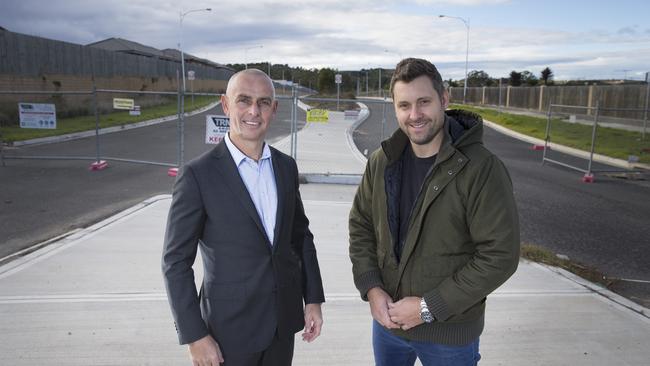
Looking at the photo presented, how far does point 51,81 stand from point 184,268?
93.4 feet

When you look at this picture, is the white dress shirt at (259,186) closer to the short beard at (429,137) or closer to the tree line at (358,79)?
the short beard at (429,137)

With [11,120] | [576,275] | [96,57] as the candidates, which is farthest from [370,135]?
[96,57]

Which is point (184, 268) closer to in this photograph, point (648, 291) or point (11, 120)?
point (648, 291)

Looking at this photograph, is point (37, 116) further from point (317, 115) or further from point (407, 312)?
point (407, 312)

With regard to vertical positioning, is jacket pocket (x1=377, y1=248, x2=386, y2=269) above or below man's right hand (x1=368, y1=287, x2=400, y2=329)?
above

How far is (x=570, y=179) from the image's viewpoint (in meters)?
12.4

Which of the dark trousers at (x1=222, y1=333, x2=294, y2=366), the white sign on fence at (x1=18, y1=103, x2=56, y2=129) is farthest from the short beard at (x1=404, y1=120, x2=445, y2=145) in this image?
the white sign on fence at (x1=18, y1=103, x2=56, y2=129)

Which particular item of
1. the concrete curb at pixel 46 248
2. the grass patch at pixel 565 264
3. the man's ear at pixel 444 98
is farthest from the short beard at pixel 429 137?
the concrete curb at pixel 46 248

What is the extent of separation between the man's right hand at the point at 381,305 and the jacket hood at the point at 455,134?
2.08ft

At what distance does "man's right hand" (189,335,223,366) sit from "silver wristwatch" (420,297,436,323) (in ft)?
2.97

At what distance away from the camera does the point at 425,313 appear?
211cm

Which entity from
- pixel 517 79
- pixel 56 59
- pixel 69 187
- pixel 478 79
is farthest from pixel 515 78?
pixel 69 187

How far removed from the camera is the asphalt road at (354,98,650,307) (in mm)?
6008

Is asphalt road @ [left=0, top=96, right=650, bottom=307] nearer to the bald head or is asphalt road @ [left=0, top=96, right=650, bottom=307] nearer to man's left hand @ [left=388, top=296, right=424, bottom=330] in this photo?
man's left hand @ [left=388, top=296, right=424, bottom=330]
